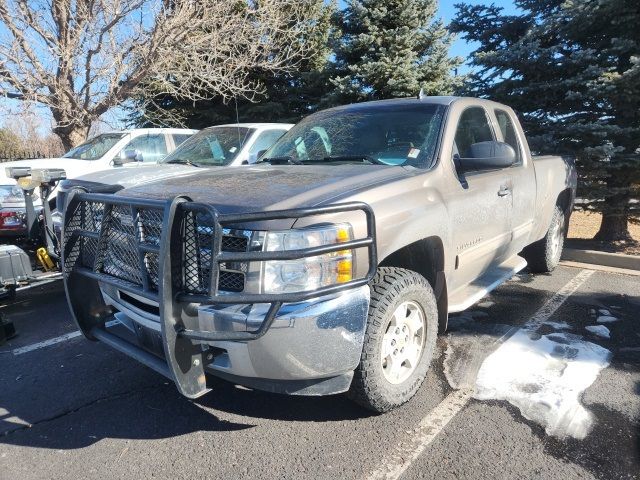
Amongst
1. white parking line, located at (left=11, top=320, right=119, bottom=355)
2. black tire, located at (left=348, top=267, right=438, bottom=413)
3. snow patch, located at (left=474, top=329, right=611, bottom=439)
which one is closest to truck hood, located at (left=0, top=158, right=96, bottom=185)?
white parking line, located at (left=11, top=320, right=119, bottom=355)

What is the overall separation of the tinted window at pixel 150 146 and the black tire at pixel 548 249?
604 centimetres

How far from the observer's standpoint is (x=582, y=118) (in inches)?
296

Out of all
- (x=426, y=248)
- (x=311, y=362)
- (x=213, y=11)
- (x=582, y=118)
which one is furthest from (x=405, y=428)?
(x=213, y=11)

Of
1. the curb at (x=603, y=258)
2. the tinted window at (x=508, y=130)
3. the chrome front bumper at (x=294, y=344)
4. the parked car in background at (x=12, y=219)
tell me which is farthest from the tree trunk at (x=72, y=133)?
the curb at (x=603, y=258)

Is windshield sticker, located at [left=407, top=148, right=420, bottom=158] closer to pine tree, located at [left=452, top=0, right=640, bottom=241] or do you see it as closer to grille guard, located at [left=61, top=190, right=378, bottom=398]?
grille guard, located at [left=61, top=190, right=378, bottom=398]

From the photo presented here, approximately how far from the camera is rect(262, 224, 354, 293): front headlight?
235cm

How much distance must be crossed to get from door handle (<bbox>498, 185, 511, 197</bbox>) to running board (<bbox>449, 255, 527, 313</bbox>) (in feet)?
2.25

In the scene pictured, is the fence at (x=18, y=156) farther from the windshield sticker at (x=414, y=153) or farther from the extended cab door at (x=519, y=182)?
the windshield sticker at (x=414, y=153)

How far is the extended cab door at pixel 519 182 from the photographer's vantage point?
14.6ft

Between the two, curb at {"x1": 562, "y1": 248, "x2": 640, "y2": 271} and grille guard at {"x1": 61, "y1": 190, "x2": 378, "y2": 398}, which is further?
curb at {"x1": 562, "y1": 248, "x2": 640, "y2": 271}

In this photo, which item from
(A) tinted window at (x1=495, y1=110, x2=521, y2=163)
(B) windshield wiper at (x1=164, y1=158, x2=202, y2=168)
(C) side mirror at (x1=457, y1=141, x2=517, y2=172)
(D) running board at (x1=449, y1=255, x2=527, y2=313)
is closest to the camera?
(C) side mirror at (x1=457, y1=141, x2=517, y2=172)

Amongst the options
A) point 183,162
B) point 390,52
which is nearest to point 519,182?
point 183,162

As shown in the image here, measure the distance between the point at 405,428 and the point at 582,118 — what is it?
6.56 meters

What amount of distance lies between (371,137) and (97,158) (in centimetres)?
581
